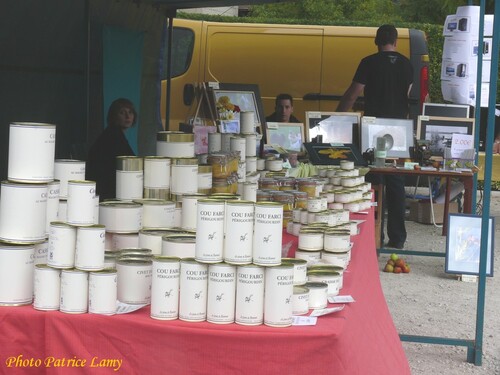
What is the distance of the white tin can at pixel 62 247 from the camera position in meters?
2.53

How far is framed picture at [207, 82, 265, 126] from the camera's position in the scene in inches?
317

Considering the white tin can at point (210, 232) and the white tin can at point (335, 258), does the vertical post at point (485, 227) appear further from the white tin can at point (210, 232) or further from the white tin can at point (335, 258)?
the white tin can at point (210, 232)

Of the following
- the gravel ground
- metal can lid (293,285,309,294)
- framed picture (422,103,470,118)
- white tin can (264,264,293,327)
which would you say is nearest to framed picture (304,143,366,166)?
the gravel ground

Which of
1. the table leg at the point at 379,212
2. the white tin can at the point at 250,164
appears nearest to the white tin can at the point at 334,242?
the white tin can at the point at 250,164

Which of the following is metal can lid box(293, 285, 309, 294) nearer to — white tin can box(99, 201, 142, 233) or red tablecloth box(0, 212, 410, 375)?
red tablecloth box(0, 212, 410, 375)

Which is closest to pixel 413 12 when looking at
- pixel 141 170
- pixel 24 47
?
pixel 24 47

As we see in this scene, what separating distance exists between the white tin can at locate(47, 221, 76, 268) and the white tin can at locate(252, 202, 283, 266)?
21.0 inches

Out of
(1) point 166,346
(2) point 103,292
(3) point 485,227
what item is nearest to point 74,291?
(2) point 103,292

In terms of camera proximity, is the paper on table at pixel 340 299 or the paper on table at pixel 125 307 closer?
the paper on table at pixel 125 307

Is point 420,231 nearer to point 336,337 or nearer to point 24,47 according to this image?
point 24,47

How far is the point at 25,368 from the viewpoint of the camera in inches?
103

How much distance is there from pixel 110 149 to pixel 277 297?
4152 millimetres

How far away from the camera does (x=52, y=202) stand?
2.80 m

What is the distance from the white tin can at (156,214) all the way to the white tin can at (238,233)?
2.13 ft
